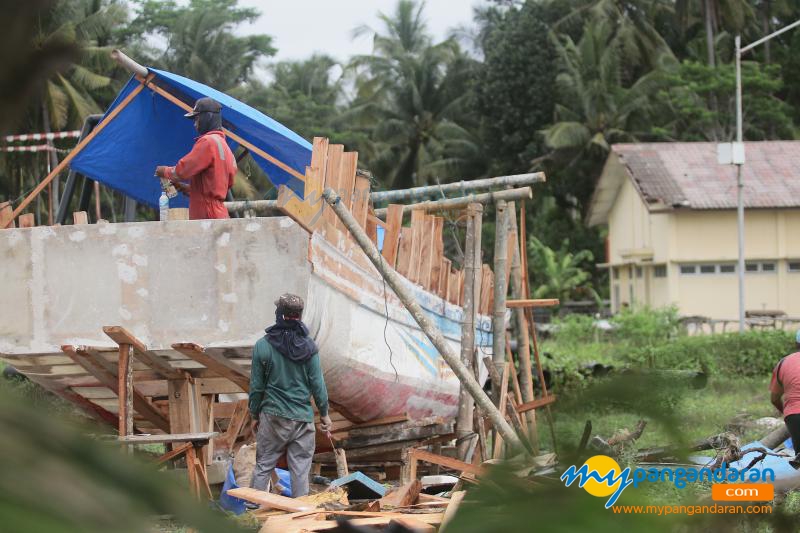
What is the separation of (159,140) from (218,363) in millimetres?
3699

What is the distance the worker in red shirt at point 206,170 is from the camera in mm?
7504

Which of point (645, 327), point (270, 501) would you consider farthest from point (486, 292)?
point (645, 327)

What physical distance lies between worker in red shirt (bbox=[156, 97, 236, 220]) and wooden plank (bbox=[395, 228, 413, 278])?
5.84 feet

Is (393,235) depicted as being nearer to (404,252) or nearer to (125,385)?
(404,252)

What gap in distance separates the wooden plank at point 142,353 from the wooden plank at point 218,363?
247mm

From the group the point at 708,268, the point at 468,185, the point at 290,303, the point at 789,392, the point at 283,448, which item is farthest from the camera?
the point at 708,268

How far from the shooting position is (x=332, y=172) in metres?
7.48

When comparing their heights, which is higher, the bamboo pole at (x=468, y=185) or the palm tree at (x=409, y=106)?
the palm tree at (x=409, y=106)

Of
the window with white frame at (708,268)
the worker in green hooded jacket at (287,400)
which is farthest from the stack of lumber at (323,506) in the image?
the window with white frame at (708,268)

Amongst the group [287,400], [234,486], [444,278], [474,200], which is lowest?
[234,486]

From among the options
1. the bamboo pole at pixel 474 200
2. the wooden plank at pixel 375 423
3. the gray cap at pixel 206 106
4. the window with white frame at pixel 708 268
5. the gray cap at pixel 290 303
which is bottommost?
the wooden plank at pixel 375 423

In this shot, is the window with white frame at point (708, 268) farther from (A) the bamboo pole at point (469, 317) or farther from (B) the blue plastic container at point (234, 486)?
(B) the blue plastic container at point (234, 486)

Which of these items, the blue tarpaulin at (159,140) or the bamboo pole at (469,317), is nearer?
the bamboo pole at (469,317)

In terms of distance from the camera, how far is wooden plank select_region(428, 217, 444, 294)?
31.7ft
